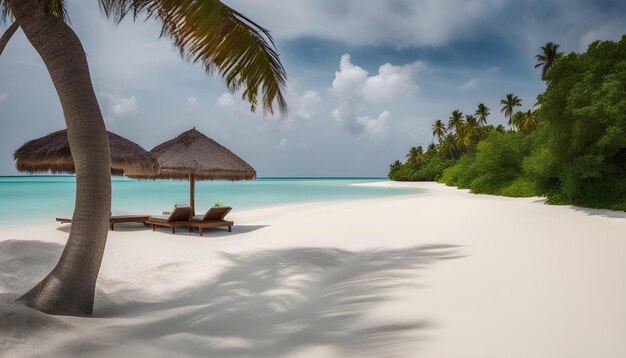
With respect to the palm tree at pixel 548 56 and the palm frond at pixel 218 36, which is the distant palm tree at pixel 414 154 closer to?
the palm tree at pixel 548 56

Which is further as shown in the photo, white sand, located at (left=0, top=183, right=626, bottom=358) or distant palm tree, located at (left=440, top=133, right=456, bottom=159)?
distant palm tree, located at (left=440, top=133, right=456, bottom=159)

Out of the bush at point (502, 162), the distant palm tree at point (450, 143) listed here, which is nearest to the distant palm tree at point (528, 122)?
the distant palm tree at point (450, 143)

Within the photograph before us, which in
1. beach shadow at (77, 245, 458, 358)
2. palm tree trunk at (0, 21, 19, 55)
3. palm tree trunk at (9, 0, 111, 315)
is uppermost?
palm tree trunk at (0, 21, 19, 55)

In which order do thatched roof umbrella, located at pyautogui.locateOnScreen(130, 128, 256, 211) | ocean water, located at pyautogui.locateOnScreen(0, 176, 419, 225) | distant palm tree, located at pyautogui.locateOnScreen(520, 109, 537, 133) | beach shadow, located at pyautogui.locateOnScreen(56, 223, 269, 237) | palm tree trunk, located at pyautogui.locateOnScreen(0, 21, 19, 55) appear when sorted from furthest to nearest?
distant palm tree, located at pyautogui.locateOnScreen(520, 109, 537, 133)
ocean water, located at pyautogui.locateOnScreen(0, 176, 419, 225)
thatched roof umbrella, located at pyautogui.locateOnScreen(130, 128, 256, 211)
beach shadow, located at pyautogui.locateOnScreen(56, 223, 269, 237)
palm tree trunk, located at pyautogui.locateOnScreen(0, 21, 19, 55)

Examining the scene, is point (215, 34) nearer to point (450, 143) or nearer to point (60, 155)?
point (60, 155)

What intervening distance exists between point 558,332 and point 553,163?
46.4 feet

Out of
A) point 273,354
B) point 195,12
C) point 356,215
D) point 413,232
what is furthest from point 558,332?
point 356,215

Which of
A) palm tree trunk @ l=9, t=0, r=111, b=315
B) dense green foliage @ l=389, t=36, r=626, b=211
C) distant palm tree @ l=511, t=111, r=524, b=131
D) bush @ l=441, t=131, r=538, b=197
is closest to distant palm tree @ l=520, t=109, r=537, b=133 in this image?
distant palm tree @ l=511, t=111, r=524, b=131

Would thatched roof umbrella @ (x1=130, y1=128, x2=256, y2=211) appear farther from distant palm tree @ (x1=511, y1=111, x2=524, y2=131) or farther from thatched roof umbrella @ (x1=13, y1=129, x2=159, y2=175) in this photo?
distant palm tree @ (x1=511, y1=111, x2=524, y2=131)

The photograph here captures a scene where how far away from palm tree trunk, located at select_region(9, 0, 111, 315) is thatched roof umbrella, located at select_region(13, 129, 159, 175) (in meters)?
5.29

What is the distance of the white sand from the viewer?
3.37m

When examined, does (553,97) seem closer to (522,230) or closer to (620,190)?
(620,190)

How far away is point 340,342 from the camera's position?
11.4 feet

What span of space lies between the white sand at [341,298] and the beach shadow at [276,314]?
2 centimetres
